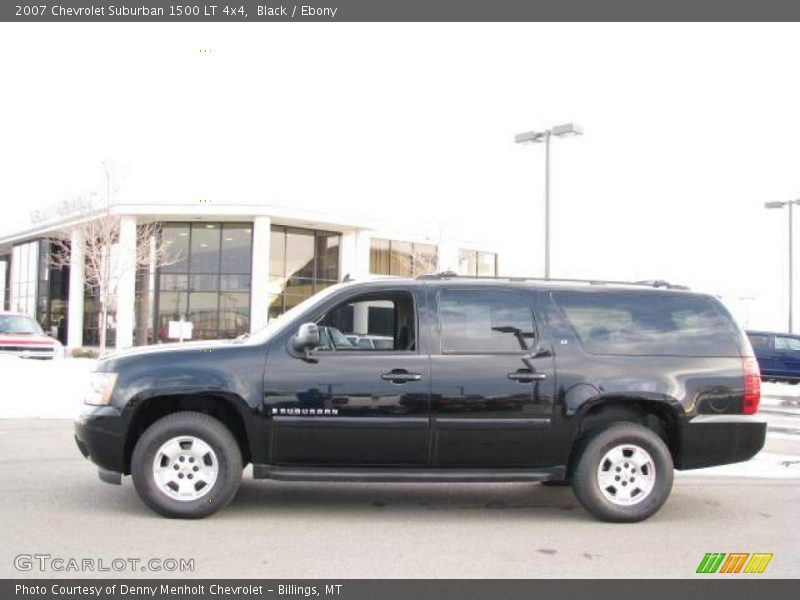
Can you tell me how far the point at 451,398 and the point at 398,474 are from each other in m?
0.71

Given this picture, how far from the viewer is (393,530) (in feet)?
20.1

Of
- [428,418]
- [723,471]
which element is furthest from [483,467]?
[723,471]

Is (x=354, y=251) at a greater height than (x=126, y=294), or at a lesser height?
greater

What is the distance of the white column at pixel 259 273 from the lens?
113 feet

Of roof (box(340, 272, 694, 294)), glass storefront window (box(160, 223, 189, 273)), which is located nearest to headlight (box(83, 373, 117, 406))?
roof (box(340, 272, 694, 294))

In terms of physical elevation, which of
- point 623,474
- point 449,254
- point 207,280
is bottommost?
point 623,474

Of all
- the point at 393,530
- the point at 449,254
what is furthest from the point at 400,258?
the point at 393,530

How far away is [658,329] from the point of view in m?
6.74

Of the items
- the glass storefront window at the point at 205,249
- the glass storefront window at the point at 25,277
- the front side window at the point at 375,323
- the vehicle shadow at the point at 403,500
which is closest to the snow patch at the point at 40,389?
the vehicle shadow at the point at 403,500

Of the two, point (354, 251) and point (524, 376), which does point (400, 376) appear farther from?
point (354, 251)

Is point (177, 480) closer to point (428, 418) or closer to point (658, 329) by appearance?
point (428, 418)

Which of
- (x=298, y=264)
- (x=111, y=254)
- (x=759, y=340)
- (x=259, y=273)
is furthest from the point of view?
(x=298, y=264)

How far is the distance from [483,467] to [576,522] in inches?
35.5

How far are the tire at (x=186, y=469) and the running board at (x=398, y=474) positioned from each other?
0.25 meters
